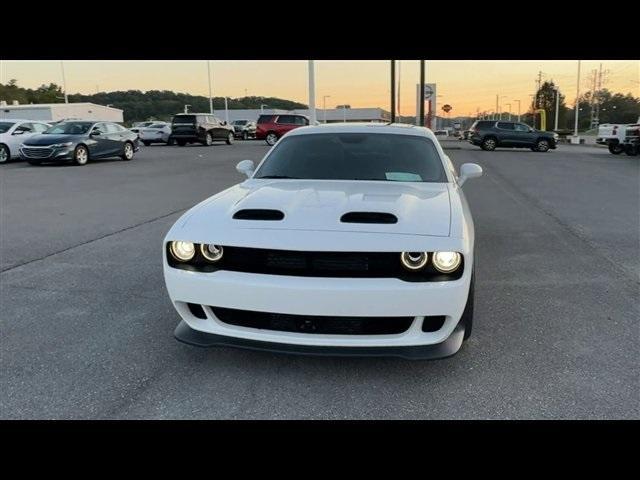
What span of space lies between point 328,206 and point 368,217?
11.2 inches

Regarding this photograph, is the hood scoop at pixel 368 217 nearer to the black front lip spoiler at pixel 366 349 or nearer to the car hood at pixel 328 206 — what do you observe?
the car hood at pixel 328 206

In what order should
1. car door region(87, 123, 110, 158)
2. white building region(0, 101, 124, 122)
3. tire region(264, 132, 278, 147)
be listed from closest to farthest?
car door region(87, 123, 110, 158)
tire region(264, 132, 278, 147)
white building region(0, 101, 124, 122)

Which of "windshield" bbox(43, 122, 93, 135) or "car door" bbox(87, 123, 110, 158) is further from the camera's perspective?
"car door" bbox(87, 123, 110, 158)

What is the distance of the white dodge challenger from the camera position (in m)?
2.73

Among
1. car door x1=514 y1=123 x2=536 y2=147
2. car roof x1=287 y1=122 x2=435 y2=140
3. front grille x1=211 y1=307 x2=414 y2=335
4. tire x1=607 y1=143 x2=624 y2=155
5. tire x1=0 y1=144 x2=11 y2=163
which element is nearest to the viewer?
front grille x1=211 y1=307 x2=414 y2=335

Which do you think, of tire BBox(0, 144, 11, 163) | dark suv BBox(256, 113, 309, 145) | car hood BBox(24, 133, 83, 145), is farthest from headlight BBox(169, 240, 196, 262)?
dark suv BBox(256, 113, 309, 145)

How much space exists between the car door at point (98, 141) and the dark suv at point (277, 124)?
13010 mm

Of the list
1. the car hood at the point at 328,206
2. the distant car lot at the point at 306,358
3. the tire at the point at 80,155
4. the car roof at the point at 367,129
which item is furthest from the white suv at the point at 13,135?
the car hood at the point at 328,206

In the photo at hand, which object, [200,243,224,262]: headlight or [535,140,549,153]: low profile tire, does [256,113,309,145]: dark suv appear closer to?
[535,140,549,153]: low profile tire

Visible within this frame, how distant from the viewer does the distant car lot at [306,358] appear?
2.79m

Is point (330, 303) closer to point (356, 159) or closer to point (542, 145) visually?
point (356, 159)

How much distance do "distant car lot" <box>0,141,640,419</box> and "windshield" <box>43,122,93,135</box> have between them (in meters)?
11.4
